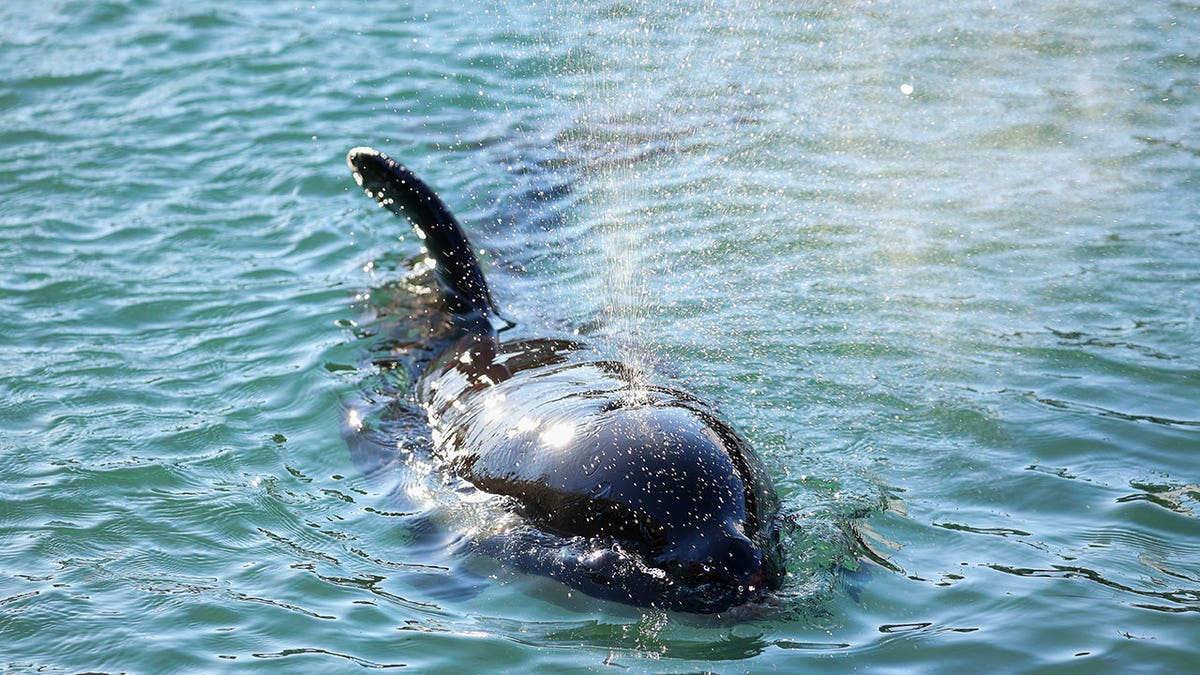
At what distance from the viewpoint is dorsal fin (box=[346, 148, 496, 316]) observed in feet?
24.0

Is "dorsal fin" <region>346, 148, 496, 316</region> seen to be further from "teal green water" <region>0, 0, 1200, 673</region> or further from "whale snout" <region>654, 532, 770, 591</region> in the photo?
"whale snout" <region>654, 532, 770, 591</region>

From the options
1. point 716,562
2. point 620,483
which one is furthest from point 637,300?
point 716,562

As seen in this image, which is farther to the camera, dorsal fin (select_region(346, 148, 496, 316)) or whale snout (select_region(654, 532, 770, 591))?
dorsal fin (select_region(346, 148, 496, 316))

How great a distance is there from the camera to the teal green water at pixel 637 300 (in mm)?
5305

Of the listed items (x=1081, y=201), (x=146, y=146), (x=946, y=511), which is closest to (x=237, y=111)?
(x=146, y=146)

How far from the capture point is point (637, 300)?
8.08 m

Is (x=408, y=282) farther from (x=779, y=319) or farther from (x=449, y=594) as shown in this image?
(x=449, y=594)

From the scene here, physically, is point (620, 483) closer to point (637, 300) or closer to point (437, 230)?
point (437, 230)

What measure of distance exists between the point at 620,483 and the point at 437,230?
2.95 meters

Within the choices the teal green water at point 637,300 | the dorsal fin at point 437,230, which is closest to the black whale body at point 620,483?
the teal green water at point 637,300

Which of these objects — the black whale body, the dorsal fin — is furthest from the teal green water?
the dorsal fin

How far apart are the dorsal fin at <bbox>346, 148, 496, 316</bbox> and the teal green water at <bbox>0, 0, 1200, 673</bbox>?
17.8 inches

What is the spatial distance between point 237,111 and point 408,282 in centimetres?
435

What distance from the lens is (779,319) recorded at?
7.64 m
